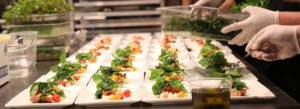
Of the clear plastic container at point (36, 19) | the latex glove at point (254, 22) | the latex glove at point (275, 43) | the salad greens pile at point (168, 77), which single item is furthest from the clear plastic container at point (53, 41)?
the latex glove at point (275, 43)

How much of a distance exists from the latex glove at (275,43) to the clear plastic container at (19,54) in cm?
152

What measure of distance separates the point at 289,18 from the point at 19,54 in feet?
5.82

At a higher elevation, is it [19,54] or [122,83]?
[19,54]

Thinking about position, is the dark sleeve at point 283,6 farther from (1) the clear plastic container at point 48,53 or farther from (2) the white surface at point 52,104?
(1) the clear plastic container at point 48,53

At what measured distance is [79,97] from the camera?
184 cm

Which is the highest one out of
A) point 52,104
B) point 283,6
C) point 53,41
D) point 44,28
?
point 283,6

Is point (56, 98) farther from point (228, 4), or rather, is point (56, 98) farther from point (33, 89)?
point (228, 4)

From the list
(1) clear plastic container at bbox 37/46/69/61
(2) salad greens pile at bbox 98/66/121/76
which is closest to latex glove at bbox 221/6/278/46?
(2) salad greens pile at bbox 98/66/121/76

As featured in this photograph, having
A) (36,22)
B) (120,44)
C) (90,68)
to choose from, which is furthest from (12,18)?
(120,44)

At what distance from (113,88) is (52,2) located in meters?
1.50

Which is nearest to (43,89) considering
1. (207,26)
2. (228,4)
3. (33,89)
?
(33,89)

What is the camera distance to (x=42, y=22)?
3.04 meters

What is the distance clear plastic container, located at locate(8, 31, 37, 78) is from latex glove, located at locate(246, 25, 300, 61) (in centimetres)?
152

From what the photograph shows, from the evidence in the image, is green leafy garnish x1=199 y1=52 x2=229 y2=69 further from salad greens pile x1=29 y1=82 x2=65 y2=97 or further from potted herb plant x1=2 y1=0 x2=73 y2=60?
potted herb plant x1=2 y1=0 x2=73 y2=60
